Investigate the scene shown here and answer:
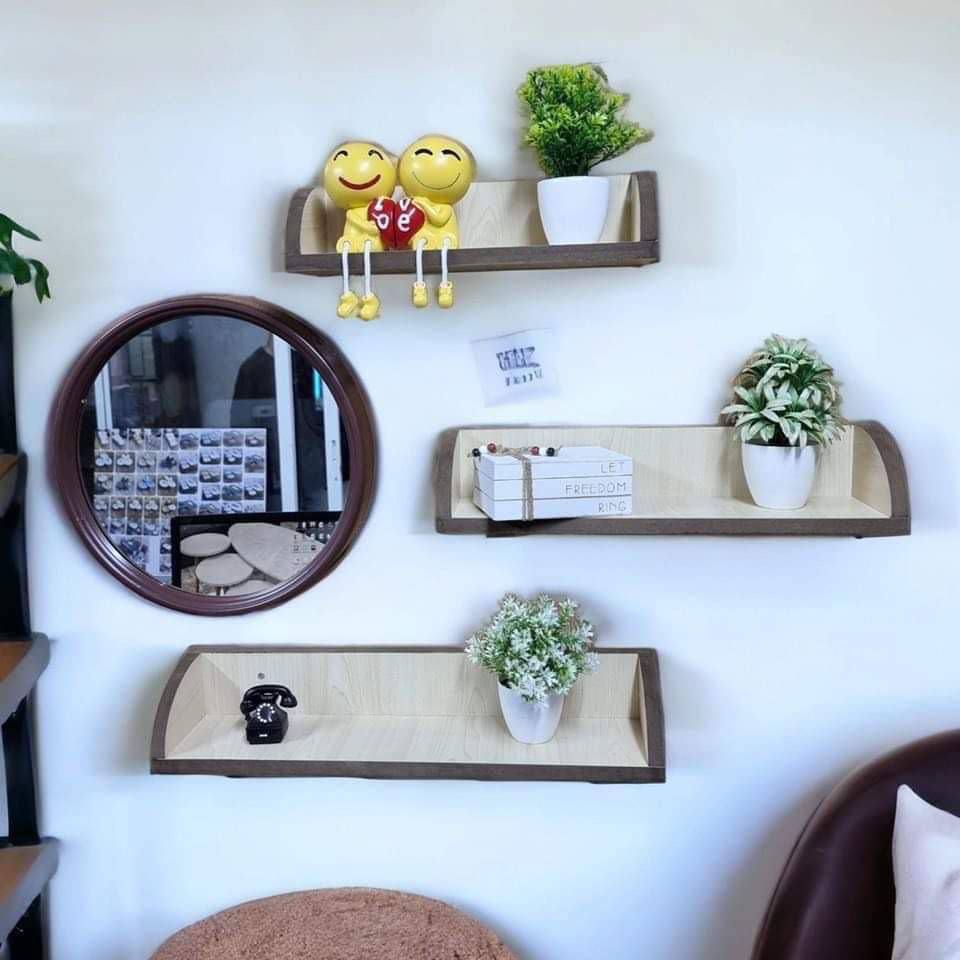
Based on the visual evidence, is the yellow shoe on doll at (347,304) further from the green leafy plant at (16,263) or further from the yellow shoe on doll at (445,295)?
the green leafy plant at (16,263)

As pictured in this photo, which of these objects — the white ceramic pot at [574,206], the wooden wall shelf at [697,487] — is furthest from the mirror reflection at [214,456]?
the white ceramic pot at [574,206]

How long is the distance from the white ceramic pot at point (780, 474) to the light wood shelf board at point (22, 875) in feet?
4.14

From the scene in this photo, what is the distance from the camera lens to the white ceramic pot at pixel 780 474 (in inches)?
51.6

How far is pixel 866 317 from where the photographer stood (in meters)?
1.42

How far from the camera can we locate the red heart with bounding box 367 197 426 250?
51.3 inches

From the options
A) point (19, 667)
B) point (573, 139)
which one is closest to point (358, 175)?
point (573, 139)

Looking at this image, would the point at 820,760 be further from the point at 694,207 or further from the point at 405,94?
the point at 405,94

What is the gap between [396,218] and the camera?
130 centimetres

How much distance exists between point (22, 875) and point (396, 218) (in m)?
1.18

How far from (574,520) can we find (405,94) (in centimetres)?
69

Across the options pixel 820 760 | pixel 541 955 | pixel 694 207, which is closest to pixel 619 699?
pixel 820 760

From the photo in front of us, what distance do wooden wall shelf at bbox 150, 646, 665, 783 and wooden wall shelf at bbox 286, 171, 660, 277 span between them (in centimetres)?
61

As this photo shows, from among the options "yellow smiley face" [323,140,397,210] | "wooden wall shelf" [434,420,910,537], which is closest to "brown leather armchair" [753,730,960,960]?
"wooden wall shelf" [434,420,910,537]

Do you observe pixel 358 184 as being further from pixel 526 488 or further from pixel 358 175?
pixel 526 488
